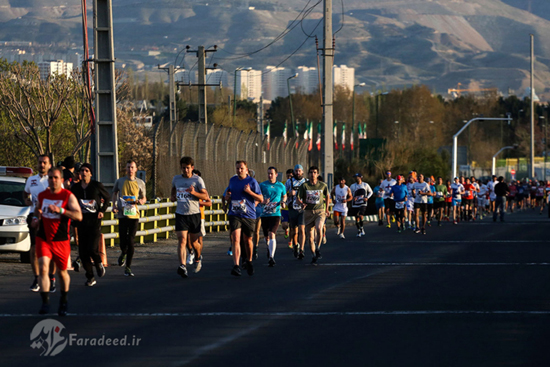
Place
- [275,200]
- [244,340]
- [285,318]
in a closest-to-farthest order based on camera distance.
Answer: [244,340]
[285,318]
[275,200]

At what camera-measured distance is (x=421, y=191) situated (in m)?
29.8

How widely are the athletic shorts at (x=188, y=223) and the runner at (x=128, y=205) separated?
63 centimetres

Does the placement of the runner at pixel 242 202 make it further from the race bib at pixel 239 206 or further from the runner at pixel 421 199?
the runner at pixel 421 199

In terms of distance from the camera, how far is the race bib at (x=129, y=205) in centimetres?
1534

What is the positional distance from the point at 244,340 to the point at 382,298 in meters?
3.59

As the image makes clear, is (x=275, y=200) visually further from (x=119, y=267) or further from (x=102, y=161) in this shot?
(x=102, y=161)

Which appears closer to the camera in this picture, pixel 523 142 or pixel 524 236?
pixel 524 236

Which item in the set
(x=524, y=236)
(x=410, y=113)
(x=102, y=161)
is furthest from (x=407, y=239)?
(x=410, y=113)

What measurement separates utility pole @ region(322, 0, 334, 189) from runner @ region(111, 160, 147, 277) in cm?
1779

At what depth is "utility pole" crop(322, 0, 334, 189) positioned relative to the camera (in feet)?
107

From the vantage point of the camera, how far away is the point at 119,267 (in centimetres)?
1680

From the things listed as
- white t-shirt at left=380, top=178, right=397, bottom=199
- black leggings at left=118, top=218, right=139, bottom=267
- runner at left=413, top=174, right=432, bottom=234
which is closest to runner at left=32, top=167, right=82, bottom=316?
black leggings at left=118, top=218, right=139, bottom=267

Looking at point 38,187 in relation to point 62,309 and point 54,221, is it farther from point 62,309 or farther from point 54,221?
point 62,309

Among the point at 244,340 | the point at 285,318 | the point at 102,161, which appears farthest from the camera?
the point at 102,161
